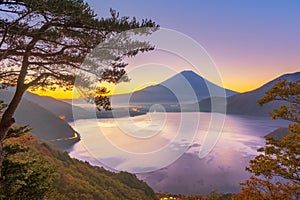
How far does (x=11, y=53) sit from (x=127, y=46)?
9.49ft

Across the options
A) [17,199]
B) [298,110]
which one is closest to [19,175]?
[17,199]

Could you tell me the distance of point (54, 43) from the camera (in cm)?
629

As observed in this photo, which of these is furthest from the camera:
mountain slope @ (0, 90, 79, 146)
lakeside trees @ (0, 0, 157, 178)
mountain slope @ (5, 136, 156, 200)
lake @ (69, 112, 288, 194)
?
mountain slope @ (0, 90, 79, 146)

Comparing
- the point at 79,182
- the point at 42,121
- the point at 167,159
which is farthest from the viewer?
the point at 42,121

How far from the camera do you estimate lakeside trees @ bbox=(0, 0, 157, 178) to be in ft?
16.4

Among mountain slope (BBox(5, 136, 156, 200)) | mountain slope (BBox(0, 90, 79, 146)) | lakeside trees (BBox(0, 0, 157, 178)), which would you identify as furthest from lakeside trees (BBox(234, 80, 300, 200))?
mountain slope (BBox(0, 90, 79, 146))

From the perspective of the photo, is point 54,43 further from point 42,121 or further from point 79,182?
point 42,121

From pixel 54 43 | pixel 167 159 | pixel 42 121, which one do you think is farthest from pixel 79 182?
pixel 42 121

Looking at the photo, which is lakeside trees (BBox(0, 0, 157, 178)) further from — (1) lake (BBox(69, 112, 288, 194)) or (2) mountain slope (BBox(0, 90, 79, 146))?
(2) mountain slope (BBox(0, 90, 79, 146))

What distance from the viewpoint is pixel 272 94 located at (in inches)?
268

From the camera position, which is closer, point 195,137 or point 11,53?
point 11,53

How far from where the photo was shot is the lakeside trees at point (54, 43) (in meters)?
5.01

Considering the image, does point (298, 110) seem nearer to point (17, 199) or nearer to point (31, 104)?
point (17, 199)

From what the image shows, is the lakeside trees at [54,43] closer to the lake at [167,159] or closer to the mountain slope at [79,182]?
the mountain slope at [79,182]
